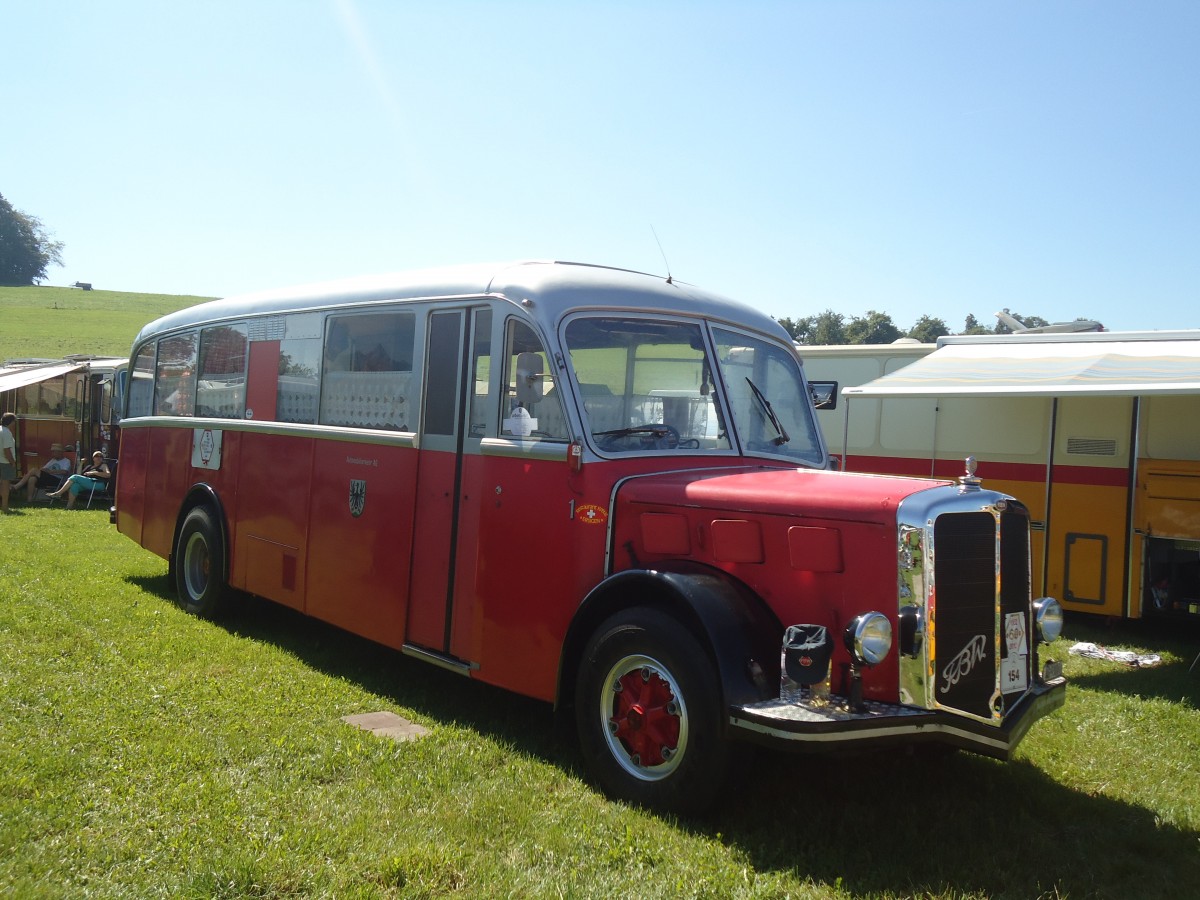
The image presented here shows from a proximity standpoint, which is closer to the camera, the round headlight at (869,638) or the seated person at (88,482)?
the round headlight at (869,638)

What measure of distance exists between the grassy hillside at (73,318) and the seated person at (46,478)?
23805 millimetres

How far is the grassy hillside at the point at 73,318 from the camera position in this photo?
141ft

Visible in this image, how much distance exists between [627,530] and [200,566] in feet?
17.2

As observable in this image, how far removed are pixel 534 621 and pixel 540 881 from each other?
5.33 ft

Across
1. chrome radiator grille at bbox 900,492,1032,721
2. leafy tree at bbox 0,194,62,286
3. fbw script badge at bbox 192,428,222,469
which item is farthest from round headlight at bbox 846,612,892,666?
leafy tree at bbox 0,194,62,286

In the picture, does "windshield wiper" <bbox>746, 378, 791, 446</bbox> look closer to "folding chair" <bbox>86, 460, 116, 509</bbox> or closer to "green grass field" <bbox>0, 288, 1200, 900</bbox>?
"green grass field" <bbox>0, 288, 1200, 900</bbox>

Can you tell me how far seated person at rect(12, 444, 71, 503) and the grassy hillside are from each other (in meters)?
23.8

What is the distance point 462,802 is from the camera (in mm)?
4531

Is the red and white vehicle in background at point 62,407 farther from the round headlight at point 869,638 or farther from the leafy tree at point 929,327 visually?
the leafy tree at point 929,327

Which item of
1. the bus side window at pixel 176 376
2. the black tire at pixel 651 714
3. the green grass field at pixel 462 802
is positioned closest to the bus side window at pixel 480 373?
the black tire at pixel 651 714

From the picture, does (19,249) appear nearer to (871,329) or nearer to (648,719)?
(871,329)

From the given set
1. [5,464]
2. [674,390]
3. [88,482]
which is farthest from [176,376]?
[88,482]

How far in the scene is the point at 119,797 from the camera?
14.5 ft

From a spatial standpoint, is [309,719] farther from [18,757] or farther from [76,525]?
[76,525]
